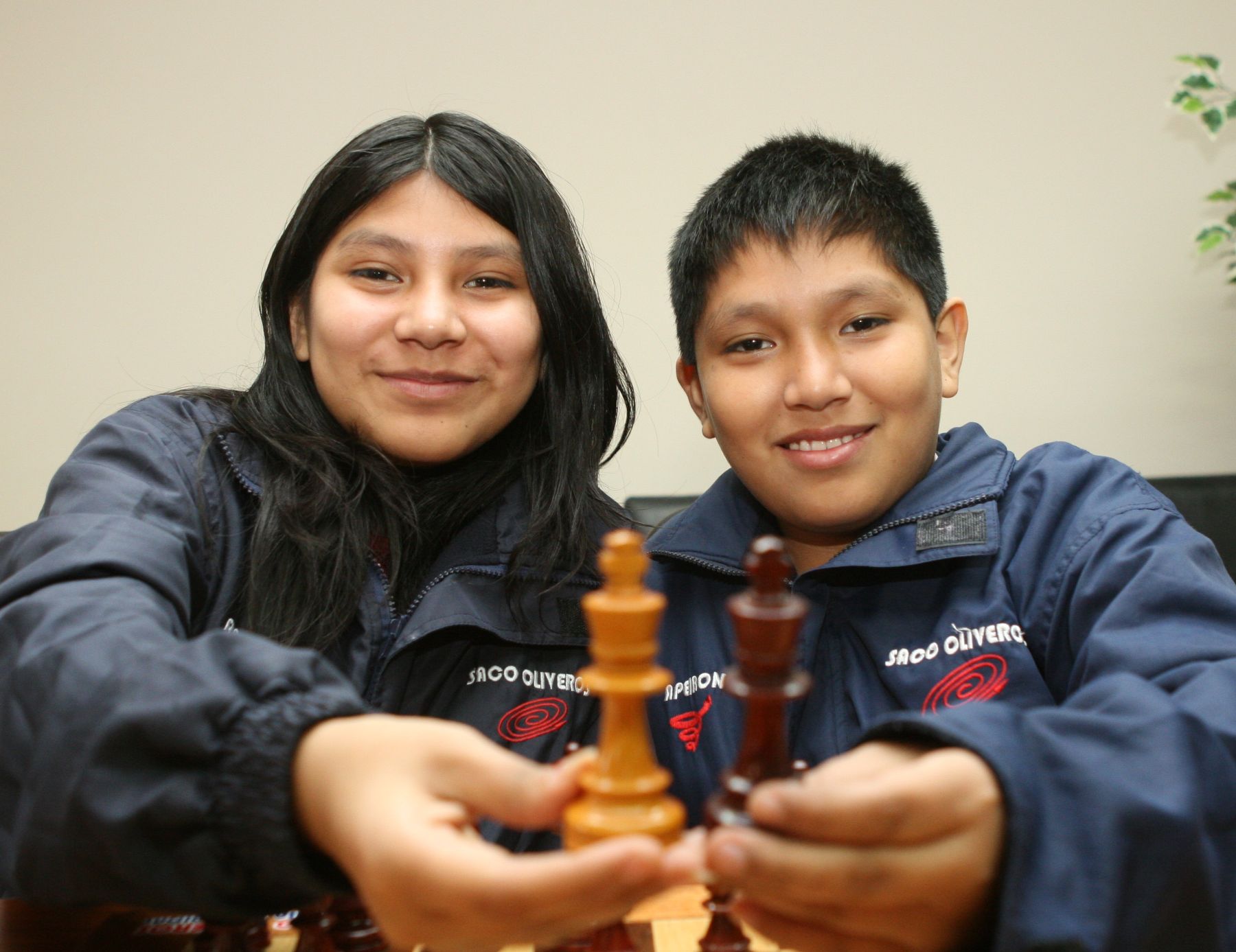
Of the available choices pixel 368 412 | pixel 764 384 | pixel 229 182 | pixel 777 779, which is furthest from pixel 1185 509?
pixel 229 182

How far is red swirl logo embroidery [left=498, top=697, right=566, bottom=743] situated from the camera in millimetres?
1130

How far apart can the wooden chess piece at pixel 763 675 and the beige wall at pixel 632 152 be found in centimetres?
200

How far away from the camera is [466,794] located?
52cm

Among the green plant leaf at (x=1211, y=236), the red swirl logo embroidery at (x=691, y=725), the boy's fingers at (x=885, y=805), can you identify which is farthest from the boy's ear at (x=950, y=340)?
the green plant leaf at (x=1211, y=236)

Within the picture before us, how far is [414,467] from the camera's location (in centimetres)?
129

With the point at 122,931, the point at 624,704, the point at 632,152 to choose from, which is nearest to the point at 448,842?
the point at 624,704

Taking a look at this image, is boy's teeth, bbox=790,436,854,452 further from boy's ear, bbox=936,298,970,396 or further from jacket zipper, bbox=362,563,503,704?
jacket zipper, bbox=362,563,503,704

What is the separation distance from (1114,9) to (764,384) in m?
2.00

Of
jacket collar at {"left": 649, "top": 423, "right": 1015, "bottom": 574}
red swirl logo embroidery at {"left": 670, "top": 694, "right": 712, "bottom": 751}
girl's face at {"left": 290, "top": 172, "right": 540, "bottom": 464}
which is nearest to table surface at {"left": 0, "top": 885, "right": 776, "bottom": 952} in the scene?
red swirl logo embroidery at {"left": 670, "top": 694, "right": 712, "bottom": 751}

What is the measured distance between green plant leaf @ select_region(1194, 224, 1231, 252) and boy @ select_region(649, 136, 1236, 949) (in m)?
1.25

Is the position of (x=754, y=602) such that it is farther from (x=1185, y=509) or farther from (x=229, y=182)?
(x=229, y=182)

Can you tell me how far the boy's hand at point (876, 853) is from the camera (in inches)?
18.9

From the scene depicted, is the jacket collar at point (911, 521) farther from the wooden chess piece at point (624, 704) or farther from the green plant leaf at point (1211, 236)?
the green plant leaf at point (1211, 236)

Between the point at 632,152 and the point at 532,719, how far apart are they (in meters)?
1.72
